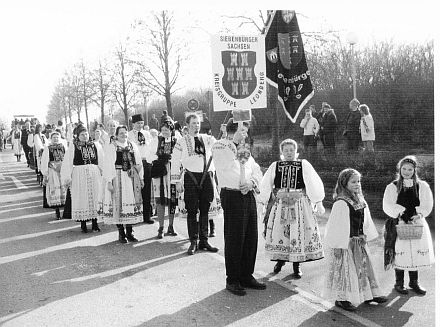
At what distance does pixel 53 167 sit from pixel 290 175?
6171 mm

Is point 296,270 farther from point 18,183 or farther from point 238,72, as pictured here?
point 18,183

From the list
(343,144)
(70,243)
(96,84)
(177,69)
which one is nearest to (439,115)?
(70,243)

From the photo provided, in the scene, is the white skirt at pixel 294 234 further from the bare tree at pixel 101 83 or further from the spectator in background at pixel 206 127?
the bare tree at pixel 101 83

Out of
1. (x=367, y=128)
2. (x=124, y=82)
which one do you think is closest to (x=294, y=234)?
(x=367, y=128)

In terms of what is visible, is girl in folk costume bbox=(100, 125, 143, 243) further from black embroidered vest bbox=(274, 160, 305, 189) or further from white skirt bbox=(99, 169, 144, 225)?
black embroidered vest bbox=(274, 160, 305, 189)

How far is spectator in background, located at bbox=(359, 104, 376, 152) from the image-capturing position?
1172cm

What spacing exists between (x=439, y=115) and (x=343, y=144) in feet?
32.2

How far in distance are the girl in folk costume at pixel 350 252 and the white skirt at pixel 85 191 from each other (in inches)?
179

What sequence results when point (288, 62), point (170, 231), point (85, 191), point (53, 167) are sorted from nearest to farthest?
point (288, 62), point (170, 231), point (85, 191), point (53, 167)

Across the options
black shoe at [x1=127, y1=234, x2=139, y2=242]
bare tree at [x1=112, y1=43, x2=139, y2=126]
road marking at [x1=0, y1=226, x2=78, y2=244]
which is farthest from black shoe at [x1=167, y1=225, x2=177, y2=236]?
bare tree at [x1=112, y1=43, x2=139, y2=126]

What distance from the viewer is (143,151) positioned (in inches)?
364

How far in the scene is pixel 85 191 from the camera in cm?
843

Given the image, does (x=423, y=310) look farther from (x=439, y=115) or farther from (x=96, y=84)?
(x=96, y=84)

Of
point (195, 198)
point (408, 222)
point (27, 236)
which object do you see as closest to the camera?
point (408, 222)
